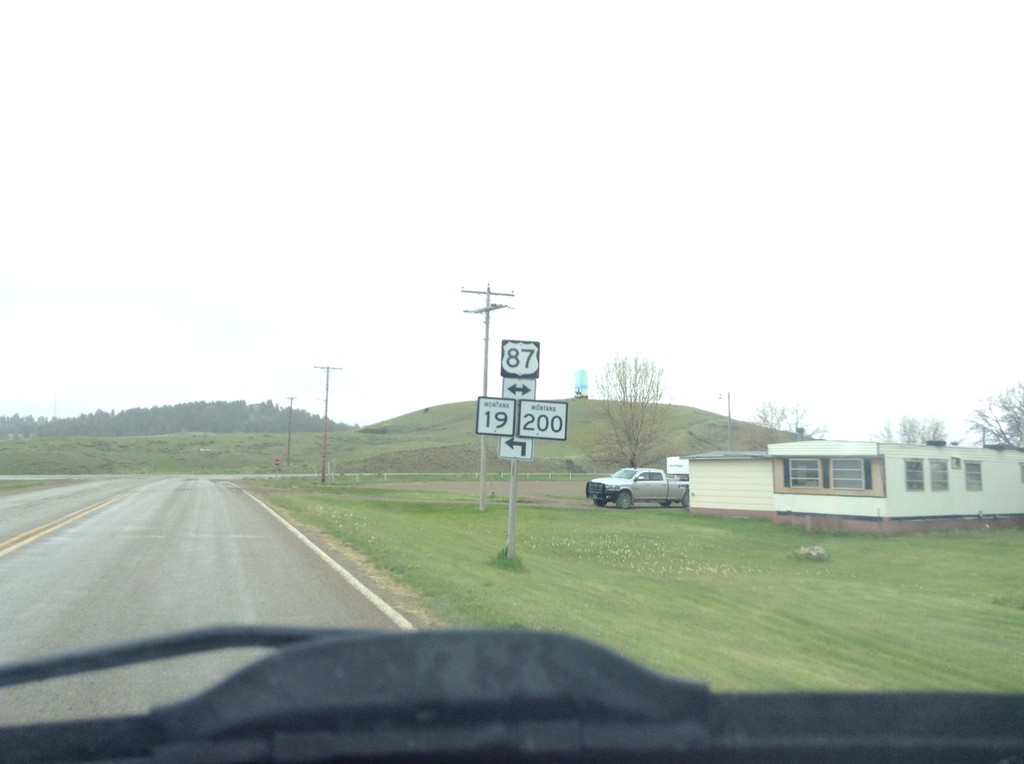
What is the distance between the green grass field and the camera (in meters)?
9.12

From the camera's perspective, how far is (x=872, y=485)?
27.7 meters

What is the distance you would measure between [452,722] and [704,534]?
81.3 feet

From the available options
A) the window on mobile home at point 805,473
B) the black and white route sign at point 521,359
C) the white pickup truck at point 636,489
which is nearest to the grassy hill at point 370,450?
the white pickup truck at point 636,489

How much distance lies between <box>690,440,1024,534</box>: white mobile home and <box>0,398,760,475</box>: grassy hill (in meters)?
27.7

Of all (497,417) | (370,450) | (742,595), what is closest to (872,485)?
(742,595)

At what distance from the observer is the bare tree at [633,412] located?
60000mm

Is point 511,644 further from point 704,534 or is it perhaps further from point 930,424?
point 930,424

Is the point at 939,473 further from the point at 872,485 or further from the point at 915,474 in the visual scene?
the point at 872,485

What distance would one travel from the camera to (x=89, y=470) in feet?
316

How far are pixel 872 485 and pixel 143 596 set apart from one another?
2299 cm

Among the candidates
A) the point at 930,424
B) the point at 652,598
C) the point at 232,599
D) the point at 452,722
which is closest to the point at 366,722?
the point at 452,722

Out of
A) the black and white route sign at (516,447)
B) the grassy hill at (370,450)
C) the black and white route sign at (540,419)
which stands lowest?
the black and white route sign at (516,447)

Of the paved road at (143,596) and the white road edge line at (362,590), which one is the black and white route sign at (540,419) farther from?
the paved road at (143,596)

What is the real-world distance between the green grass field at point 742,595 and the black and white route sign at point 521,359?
3.12 meters
